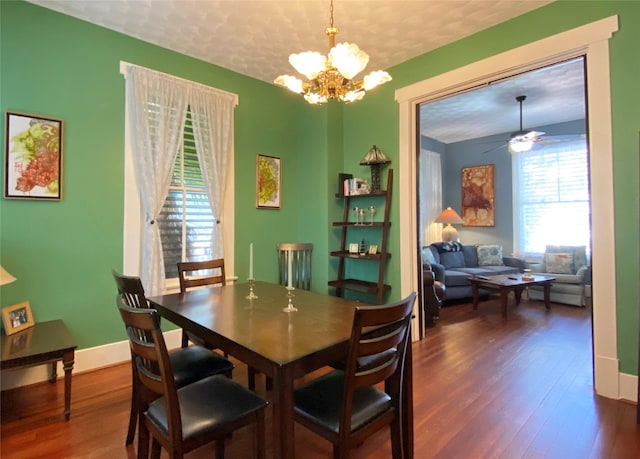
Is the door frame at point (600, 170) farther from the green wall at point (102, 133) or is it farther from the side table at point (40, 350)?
the side table at point (40, 350)

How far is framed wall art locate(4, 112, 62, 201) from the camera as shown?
7.84 ft

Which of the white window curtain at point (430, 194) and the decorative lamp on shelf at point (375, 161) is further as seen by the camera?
the white window curtain at point (430, 194)

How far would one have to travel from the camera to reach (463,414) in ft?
6.84

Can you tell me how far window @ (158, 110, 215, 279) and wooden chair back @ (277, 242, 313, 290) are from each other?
869 mm

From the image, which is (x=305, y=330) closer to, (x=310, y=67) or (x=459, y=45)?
(x=310, y=67)

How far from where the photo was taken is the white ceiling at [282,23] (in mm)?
2525

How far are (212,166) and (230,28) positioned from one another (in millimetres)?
1273

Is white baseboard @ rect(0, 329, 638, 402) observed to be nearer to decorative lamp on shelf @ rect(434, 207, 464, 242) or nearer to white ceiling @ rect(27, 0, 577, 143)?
white ceiling @ rect(27, 0, 577, 143)

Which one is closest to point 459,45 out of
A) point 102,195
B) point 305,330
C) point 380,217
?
point 380,217

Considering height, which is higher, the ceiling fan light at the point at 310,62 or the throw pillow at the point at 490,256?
the ceiling fan light at the point at 310,62

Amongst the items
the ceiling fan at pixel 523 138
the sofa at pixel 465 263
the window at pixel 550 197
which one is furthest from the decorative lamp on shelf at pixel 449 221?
the ceiling fan at pixel 523 138

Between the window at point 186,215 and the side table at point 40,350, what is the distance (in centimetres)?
105

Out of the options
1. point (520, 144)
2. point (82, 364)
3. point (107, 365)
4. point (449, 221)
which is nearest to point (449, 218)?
point (449, 221)

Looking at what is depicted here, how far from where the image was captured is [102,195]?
2791mm
